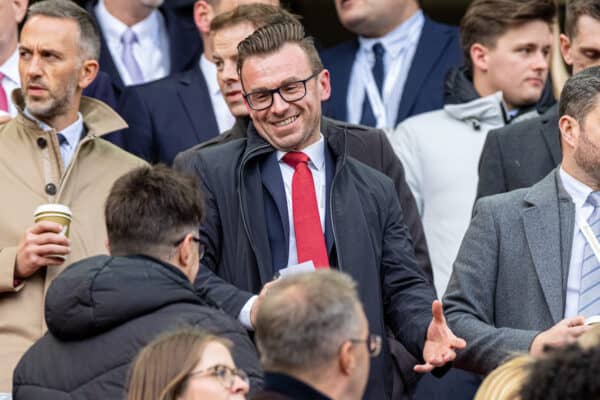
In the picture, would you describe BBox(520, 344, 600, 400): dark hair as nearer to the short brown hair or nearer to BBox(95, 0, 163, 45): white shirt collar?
the short brown hair

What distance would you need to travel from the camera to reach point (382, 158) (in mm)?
6746

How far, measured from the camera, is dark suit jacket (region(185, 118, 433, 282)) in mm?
6566

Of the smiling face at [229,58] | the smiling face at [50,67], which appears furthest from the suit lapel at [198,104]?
the smiling face at [50,67]

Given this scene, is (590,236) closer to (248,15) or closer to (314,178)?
(314,178)

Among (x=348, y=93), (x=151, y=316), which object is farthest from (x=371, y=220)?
(x=348, y=93)

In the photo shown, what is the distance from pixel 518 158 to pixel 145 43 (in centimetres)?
269

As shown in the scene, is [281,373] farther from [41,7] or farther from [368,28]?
[368,28]

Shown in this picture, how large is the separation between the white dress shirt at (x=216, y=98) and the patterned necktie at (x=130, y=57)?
670 millimetres

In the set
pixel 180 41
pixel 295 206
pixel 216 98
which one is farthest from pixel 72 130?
pixel 180 41

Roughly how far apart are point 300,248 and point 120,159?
1.35m

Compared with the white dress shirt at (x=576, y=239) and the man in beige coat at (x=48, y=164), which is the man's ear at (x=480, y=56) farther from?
the man in beige coat at (x=48, y=164)

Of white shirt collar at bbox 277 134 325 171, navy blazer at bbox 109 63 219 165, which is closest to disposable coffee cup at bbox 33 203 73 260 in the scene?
white shirt collar at bbox 277 134 325 171

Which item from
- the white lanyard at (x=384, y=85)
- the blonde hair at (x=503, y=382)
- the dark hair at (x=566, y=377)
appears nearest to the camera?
the dark hair at (x=566, y=377)

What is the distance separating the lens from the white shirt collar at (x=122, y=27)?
8586 mm
